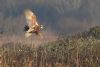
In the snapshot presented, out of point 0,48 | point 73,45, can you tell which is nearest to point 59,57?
point 73,45

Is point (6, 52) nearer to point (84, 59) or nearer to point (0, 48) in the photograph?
point (0, 48)

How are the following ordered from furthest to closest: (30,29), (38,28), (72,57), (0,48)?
(72,57), (0,48), (38,28), (30,29)

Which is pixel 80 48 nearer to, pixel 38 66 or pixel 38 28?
pixel 38 66

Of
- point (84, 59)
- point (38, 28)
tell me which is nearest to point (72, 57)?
point (84, 59)

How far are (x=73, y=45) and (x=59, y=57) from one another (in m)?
9.41

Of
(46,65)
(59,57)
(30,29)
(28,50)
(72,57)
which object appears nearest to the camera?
(30,29)

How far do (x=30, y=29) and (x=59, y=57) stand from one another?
11086 centimetres

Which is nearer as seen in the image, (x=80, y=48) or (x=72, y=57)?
(x=72, y=57)

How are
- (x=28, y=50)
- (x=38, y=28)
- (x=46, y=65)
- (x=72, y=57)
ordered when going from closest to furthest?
(x=38, y=28) → (x=46, y=65) → (x=72, y=57) → (x=28, y=50)

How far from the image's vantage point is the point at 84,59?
12656cm

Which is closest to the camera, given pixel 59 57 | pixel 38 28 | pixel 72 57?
pixel 38 28

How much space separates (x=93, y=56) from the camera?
125438 mm

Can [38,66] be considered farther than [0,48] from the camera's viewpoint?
Yes

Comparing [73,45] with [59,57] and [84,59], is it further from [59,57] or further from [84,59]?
[84,59]
